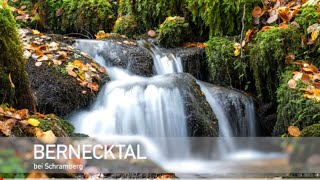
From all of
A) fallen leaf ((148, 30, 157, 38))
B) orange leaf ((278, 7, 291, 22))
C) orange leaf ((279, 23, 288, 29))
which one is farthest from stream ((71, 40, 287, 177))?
fallen leaf ((148, 30, 157, 38))

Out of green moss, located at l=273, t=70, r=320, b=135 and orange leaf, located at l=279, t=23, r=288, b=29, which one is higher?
orange leaf, located at l=279, t=23, r=288, b=29

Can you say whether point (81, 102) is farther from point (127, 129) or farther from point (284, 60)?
point (284, 60)

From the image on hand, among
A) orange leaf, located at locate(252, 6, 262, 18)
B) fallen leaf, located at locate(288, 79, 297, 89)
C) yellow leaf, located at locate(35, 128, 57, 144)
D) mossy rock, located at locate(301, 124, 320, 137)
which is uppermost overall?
orange leaf, located at locate(252, 6, 262, 18)

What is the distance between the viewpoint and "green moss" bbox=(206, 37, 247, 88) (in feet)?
20.2

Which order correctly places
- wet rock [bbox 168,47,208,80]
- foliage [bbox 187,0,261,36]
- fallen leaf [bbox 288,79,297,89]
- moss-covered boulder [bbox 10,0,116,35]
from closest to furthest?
fallen leaf [bbox 288,79,297,89] < wet rock [bbox 168,47,208,80] < foliage [bbox 187,0,261,36] < moss-covered boulder [bbox 10,0,116,35]

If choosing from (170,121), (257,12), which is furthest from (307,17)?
(170,121)

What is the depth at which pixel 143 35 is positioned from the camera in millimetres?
7953

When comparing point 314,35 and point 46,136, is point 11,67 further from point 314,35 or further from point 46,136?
point 314,35

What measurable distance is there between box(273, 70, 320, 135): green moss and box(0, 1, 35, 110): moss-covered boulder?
9.96 ft

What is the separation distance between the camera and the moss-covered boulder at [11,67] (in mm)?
3570

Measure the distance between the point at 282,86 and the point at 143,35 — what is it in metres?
3.54

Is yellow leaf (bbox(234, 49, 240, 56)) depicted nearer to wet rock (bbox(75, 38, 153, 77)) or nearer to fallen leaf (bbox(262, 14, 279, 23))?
fallen leaf (bbox(262, 14, 279, 23))

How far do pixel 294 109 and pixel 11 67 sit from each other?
3.24m

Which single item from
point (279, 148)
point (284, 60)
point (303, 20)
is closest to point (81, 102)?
point (279, 148)
